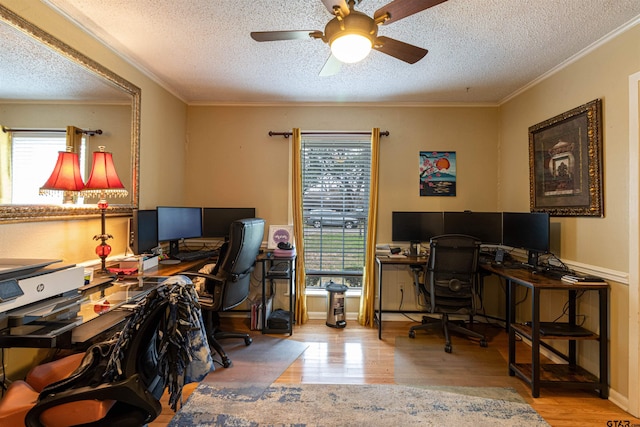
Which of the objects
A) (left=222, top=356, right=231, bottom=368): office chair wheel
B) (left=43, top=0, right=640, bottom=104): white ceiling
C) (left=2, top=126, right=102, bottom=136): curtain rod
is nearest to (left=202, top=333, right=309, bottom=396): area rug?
(left=222, top=356, right=231, bottom=368): office chair wheel

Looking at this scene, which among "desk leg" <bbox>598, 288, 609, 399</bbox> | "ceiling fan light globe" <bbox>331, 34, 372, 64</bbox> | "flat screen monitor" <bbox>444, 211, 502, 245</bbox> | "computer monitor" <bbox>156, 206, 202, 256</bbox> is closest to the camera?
"ceiling fan light globe" <bbox>331, 34, 372, 64</bbox>

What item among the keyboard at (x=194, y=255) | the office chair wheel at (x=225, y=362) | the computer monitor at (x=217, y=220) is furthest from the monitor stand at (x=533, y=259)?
the keyboard at (x=194, y=255)

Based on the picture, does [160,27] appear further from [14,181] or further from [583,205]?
[583,205]

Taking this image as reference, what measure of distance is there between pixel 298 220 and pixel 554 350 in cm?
259

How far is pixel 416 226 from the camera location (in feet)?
10.9

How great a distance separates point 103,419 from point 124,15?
2289mm

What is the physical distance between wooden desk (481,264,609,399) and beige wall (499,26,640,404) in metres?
0.07

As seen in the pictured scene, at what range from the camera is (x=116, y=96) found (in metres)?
2.37

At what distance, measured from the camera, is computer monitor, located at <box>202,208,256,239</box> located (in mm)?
3336

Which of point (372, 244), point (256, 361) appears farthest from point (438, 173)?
point (256, 361)

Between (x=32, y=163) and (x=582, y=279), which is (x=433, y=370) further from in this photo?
(x=32, y=163)

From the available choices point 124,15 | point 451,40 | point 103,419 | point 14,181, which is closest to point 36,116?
point 14,181

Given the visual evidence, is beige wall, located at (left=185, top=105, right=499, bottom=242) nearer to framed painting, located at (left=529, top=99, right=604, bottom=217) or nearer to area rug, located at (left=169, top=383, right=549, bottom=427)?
framed painting, located at (left=529, top=99, right=604, bottom=217)

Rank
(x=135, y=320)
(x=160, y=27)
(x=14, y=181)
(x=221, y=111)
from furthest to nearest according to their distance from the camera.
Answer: (x=221, y=111), (x=160, y=27), (x=14, y=181), (x=135, y=320)
